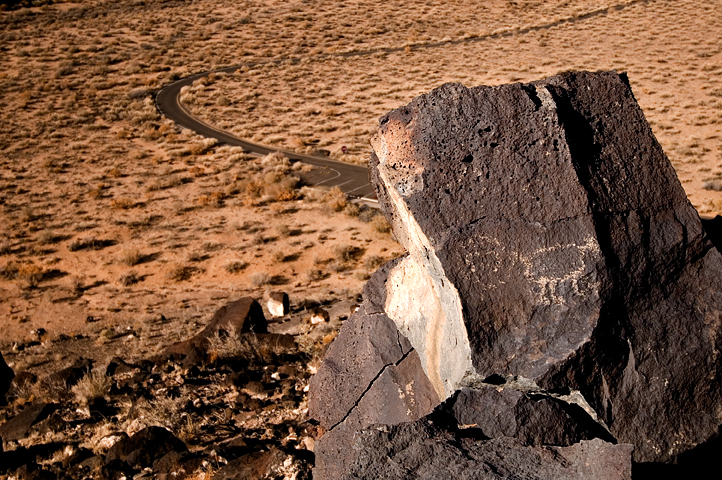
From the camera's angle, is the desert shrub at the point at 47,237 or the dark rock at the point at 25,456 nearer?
the dark rock at the point at 25,456

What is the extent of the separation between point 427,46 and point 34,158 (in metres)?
26.3

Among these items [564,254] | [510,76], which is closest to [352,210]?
[564,254]

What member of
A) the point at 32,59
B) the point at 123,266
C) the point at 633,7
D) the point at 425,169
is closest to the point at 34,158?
the point at 123,266

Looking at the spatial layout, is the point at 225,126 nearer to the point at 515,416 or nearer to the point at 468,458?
the point at 515,416

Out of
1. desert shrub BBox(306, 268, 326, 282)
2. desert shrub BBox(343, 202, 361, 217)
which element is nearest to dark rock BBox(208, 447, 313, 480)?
desert shrub BBox(306, 268, 326, 282)

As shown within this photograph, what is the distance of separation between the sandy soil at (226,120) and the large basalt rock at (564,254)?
30.6ft

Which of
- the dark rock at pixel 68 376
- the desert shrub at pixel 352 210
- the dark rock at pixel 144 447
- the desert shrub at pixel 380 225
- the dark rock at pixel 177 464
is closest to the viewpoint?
the dark rock at pixel 177 464

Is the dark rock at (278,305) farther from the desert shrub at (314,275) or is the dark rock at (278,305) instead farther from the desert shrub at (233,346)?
the desert shrub at (233,346)

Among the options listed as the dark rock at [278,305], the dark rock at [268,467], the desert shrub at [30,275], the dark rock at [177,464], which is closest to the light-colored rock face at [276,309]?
the dark rock at [278,305]

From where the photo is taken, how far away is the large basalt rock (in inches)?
193

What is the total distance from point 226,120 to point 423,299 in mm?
30051

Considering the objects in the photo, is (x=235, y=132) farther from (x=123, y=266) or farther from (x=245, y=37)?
(x=245, y=37)

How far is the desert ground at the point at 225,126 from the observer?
55.3 feet

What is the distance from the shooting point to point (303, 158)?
27969mm
